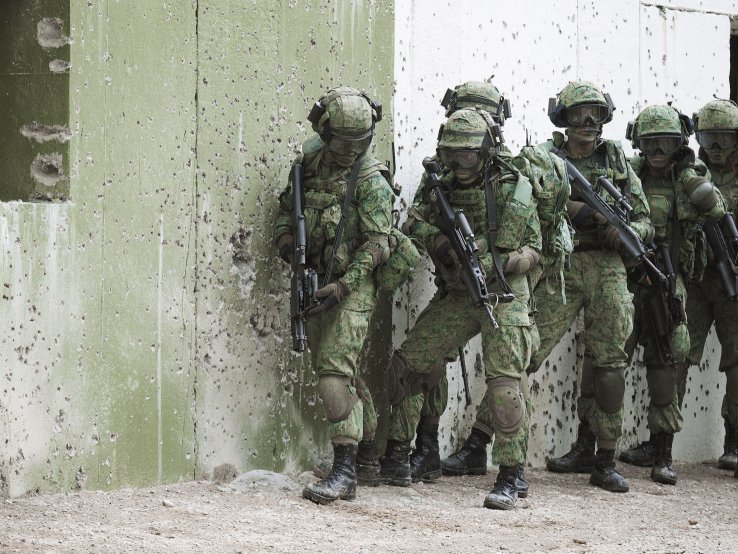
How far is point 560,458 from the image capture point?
311 inches

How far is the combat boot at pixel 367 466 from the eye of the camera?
6816mm

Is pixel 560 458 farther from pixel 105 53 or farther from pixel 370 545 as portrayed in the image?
pixel 105 53

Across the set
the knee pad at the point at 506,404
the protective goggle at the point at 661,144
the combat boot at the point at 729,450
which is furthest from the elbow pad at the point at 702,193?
the knee pad at the point at 506,404

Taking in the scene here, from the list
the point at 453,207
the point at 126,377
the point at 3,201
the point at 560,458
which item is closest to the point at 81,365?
the point at 126,377

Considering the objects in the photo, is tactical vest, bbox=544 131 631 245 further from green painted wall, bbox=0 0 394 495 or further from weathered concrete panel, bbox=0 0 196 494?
weathered concrete panel, bbox=0 0 196 494

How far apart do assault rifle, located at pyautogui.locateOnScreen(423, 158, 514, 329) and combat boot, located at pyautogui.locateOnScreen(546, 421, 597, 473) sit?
69.6 inches

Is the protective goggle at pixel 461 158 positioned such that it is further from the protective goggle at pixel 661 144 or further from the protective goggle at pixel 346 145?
the protective goggle at pixel 661 144

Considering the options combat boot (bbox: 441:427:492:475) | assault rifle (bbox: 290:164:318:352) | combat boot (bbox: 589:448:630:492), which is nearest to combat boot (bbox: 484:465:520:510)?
combat boot (bbox: 441:427:492:475)

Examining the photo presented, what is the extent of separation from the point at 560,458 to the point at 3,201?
369 centimetres

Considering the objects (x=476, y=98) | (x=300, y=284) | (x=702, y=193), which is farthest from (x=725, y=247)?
(x=300, y=284)

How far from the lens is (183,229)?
6.38 m

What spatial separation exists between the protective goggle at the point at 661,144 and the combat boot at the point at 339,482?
2.69 metres

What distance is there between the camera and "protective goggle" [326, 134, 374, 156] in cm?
635

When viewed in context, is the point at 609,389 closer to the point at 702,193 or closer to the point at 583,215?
the point at 583,215
